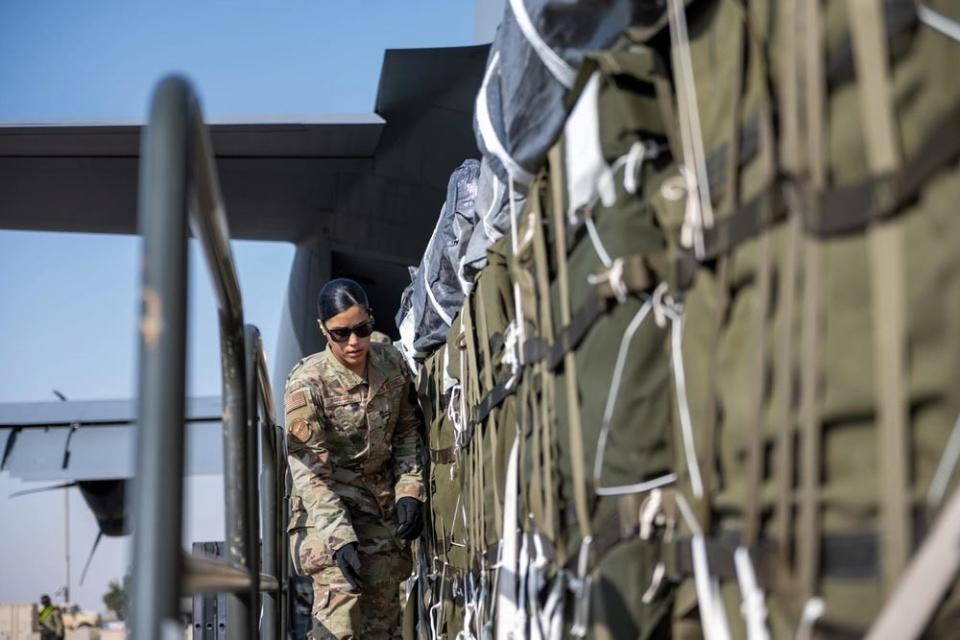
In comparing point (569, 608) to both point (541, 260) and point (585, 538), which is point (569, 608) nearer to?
point (585, 538)

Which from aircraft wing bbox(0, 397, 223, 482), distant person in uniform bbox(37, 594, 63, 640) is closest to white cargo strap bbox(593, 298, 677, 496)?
aircraft wing bbox(0, 397, 223, 482)

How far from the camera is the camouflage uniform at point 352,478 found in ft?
14.2

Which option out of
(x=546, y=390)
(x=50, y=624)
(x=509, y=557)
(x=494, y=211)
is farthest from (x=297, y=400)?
(x=50, y=624)

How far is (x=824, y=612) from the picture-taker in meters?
1.21

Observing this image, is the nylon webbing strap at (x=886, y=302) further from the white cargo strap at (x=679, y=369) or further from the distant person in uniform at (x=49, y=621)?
the distant person in uniform at (x=49, y=621)

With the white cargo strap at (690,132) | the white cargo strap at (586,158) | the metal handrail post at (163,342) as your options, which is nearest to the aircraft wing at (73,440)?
the white cargo strap at (586,158)

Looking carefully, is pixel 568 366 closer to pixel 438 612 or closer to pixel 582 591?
pixel 582 591

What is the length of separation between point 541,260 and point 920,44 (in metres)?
1.13

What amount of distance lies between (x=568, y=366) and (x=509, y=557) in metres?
0.75

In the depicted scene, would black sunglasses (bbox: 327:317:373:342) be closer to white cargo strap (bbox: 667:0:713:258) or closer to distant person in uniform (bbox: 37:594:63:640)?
white cargo strap (bbox: 667:0:713:258)

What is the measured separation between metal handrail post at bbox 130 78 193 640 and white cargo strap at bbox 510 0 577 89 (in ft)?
3.07

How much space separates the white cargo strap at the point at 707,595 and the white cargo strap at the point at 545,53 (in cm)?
85

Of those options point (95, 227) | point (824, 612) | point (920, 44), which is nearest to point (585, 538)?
point (824, 612)

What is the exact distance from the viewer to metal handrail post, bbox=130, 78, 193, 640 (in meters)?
1.07
